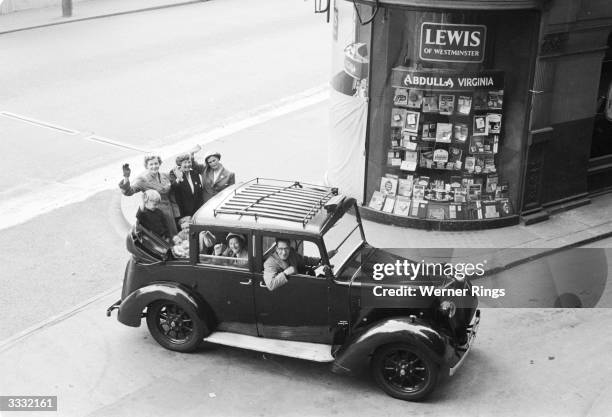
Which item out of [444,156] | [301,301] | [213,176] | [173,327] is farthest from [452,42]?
[173,327]

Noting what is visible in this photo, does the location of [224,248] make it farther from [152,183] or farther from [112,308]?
[152,183]

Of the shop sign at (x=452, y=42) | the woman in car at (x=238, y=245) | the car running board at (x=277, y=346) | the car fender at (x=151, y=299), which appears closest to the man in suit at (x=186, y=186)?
the car fender at (x=151, y=299)

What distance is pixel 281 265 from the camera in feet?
30.0

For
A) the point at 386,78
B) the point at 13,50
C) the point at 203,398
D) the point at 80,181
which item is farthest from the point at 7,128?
the point at 203,398

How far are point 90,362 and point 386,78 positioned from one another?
5.69 meters

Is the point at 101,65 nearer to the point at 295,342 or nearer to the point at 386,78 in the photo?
the point at 386,78

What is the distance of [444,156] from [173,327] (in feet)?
16.3

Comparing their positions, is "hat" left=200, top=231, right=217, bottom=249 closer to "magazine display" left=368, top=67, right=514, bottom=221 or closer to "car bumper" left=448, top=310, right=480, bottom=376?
"car bumper" left=448, top=310, right=480, bottom=376

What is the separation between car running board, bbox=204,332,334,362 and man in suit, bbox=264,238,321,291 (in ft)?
2.03

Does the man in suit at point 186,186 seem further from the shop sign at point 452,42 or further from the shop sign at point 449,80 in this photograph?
the shop sign at point 452,42

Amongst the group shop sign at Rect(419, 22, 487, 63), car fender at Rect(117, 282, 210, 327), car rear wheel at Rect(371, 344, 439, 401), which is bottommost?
car rear wheel at Rect(371, 344, 439, 401)

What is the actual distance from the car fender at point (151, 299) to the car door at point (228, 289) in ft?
0.44

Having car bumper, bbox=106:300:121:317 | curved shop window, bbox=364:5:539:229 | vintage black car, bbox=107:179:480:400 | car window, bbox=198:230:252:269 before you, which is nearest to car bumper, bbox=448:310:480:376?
vintage black car, bbox=107:179:480:400

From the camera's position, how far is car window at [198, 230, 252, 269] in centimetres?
929
